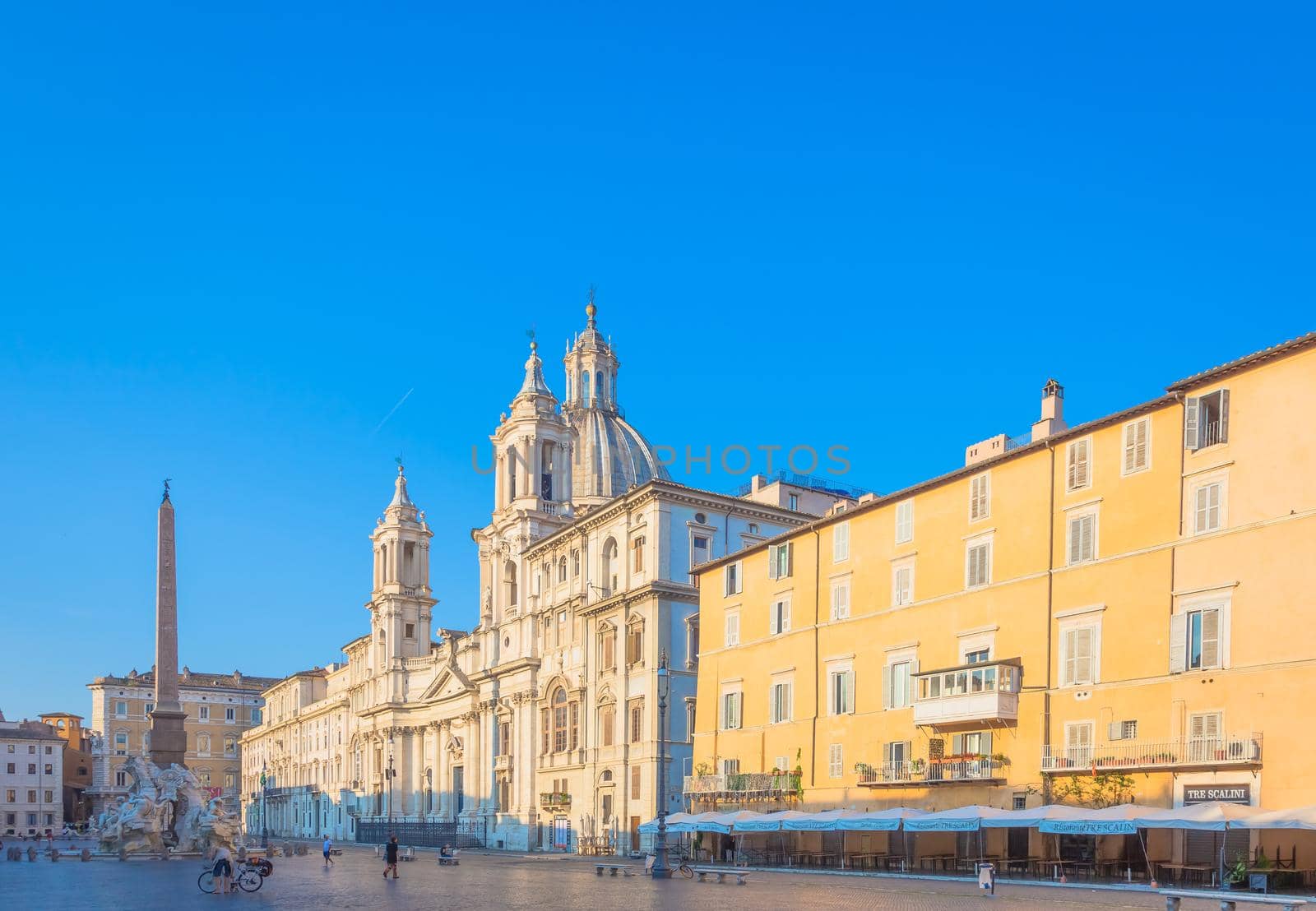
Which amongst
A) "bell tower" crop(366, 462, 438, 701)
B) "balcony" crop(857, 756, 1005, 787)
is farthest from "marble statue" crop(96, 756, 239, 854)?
"bell tower" crop(366, 462, 438, 701)

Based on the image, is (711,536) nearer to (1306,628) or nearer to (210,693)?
(1306,628)

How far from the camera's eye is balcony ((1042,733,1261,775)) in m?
33.0

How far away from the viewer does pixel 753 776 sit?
52844mm

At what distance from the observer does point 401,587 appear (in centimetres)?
10944

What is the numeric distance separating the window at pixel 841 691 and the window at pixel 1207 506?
53.4 ft

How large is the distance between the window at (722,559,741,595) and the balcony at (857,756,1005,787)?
1208 centimetres

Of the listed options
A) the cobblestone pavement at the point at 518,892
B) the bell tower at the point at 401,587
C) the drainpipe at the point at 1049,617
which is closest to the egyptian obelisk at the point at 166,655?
the cobblestone pavement at the point at 518,892

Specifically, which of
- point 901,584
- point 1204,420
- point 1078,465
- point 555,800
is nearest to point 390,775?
point 555,800

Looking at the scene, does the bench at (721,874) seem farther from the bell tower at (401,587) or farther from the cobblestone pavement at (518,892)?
the bell tower at (401,587)

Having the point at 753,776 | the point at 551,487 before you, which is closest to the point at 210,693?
the point at 551,487

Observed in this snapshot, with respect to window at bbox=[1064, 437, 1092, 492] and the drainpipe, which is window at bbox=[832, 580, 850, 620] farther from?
window at bbox=[1064, 437, 1092, 492]

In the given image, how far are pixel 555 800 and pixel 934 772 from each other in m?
34.0

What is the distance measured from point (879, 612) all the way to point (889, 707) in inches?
137

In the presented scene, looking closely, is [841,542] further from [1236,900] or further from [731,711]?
[1236,900]
